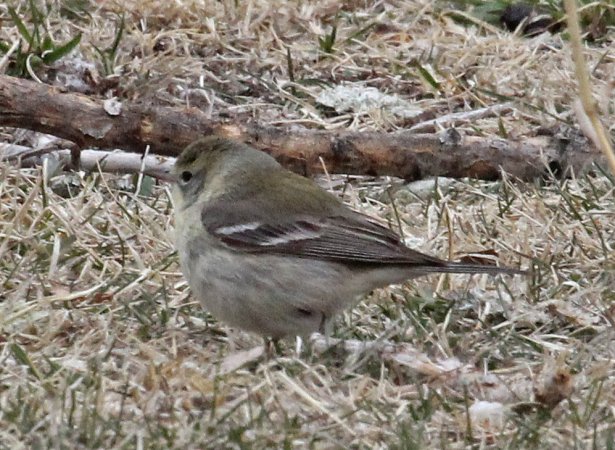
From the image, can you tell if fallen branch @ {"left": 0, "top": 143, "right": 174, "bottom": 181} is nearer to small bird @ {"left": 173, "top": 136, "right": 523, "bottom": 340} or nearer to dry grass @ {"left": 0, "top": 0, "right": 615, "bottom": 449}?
dry grass @ {"left": 0, "top": 0, "right": 615, "bottom": 449}

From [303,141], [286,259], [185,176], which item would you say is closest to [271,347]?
[286,259]

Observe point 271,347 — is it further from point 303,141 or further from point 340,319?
point 303,141

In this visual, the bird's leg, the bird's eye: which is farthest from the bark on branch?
the bird's leg

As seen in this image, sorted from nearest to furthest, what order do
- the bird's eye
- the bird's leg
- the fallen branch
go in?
the bird's leg, the bird's eye, the fallen branch

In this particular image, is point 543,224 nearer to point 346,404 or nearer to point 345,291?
point 345,291

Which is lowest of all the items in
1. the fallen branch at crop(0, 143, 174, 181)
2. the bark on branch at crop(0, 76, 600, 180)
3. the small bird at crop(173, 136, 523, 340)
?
the fallen branch at crop(0, 143, 174, 181)

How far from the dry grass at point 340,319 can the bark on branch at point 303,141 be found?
0.45 feet

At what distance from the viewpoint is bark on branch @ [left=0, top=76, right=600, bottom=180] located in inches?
240

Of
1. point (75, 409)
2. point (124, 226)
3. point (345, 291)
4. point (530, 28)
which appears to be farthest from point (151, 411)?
point (530, 28)

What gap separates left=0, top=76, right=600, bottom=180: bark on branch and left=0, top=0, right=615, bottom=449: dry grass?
136 millimetres

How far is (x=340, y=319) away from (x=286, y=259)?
460 millimetres

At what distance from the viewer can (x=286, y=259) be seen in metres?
4.84

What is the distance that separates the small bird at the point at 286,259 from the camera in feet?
15.5

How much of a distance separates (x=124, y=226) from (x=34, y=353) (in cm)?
135
